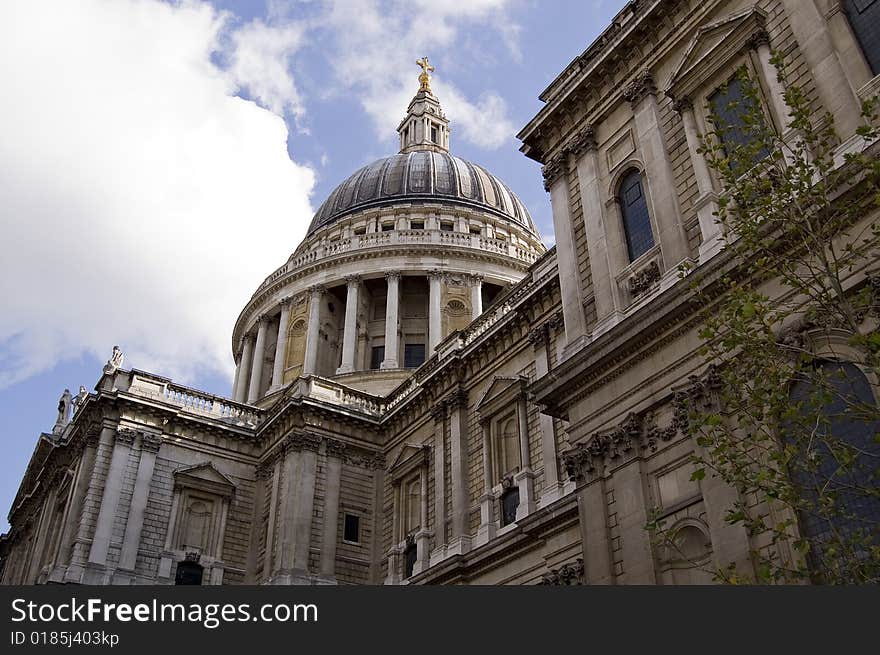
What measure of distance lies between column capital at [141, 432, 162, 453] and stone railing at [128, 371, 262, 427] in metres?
1.38

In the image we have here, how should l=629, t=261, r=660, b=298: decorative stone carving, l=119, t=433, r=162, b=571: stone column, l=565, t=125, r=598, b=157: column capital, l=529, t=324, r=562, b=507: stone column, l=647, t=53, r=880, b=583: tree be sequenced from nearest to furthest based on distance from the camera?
l=647, t=53, r=880, b=583: tree
l=629, t=261, r=660, b=298: decorative stone carving
l=565, t=125, r=598, b=157: column capital
l=529, t=324, r=562, b=507: stone column
l=119, t=433, r=162, b=571: stone column

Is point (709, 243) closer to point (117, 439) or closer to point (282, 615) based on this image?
point (282, 615)

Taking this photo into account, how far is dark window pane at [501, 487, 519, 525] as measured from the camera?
2494 cm

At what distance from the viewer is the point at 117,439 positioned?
30.3m

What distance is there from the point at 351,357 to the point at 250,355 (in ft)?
32.3

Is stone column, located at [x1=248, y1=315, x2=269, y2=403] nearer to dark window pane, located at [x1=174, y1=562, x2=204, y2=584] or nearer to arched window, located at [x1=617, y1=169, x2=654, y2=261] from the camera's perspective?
dark window pane, located at [x1=174, y1=562, x2=204, y2=584]

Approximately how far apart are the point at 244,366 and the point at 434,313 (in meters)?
13.0

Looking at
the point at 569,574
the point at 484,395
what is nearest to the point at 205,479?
the point at 484,395

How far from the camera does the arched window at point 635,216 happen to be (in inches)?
714

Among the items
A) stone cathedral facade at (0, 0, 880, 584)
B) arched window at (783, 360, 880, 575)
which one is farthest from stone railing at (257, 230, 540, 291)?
arched window at (783, 360, 880, 575)

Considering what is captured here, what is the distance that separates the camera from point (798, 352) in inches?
516

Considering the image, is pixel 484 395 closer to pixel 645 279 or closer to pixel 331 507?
pixel 331 507

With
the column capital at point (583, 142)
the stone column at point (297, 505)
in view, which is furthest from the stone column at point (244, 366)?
the column capital at point (583, 142)

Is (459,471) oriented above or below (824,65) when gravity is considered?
below
